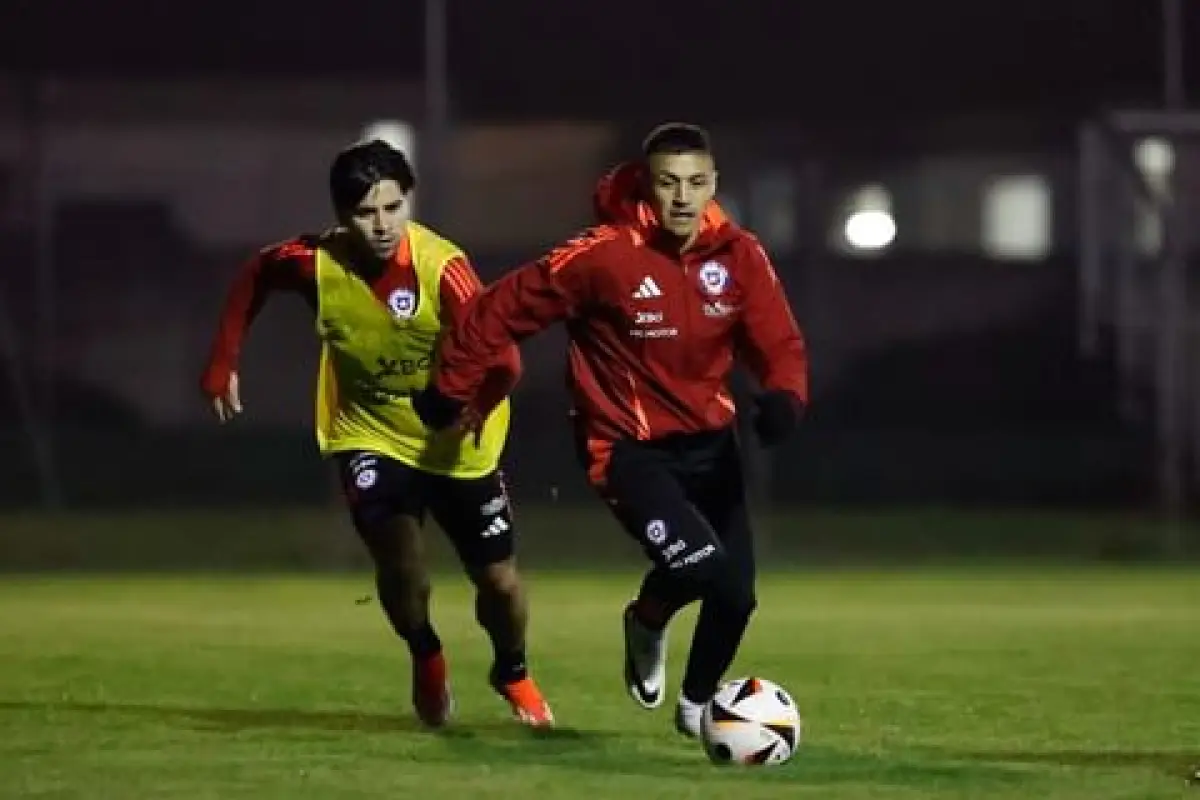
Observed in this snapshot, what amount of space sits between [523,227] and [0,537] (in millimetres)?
4009

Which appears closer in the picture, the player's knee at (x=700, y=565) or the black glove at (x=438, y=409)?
the player's knee at (x=700, y=565)

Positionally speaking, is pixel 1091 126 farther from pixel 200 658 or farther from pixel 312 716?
pixel 312 716

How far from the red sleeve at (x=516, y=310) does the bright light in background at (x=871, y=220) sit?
11788 mm

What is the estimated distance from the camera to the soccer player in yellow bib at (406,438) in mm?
8922

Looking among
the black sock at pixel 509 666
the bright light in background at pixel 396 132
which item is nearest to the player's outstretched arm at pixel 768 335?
the black sock at pixel 509 666

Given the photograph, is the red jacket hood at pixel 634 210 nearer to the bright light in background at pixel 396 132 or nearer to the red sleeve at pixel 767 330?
the red sleeve at pixel 767 330

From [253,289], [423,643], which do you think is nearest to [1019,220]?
[253,289]

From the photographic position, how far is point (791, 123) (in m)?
19.8

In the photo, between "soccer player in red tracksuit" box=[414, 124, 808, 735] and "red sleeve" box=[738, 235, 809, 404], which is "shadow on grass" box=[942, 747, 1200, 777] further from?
"red sleeve" box=[738, 235, 809, 404]

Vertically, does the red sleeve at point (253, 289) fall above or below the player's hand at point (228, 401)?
above

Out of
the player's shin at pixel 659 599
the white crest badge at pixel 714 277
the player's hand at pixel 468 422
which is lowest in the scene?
the player's shin at pixel 659 599

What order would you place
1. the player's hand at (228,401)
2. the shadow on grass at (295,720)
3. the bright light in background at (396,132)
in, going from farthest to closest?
the bright light in background at (396,132), the player's hand at (228,401), the shadow on grass at (295,720)

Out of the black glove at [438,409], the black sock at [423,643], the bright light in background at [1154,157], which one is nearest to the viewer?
the black glove at [438,409]

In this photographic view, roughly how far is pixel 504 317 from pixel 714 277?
600 millimetres
